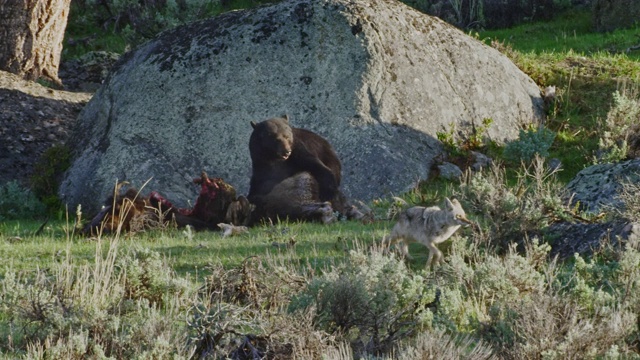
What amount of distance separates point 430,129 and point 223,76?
3.23 m

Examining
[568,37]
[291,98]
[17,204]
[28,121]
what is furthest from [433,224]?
[568,37]

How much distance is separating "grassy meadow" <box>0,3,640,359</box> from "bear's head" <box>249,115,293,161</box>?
2.42 metres

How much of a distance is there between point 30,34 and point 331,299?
12826 millimetres

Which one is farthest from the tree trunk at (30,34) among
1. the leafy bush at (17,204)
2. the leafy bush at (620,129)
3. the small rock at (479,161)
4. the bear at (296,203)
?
the leafy bush at (620,129)

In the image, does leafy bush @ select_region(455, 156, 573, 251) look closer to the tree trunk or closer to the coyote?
the coyote

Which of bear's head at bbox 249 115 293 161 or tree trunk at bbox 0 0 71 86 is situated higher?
tree trunk at bbox 0 0 71 86

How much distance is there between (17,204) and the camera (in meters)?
16.4

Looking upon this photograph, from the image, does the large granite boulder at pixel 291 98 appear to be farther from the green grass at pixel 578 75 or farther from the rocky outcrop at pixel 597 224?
the rocky outcrop at pixel 597 224

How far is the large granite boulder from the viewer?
54.2 ft

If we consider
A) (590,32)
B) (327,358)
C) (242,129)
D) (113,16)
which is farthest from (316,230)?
(113,16)

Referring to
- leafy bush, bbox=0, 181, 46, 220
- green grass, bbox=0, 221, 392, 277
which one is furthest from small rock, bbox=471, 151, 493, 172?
leafy bush, bbox=0, 181, 46, 220

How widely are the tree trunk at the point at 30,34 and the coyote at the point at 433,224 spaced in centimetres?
1054

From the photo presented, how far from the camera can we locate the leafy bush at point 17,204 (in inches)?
637

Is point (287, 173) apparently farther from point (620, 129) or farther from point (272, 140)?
point (620, 129)
